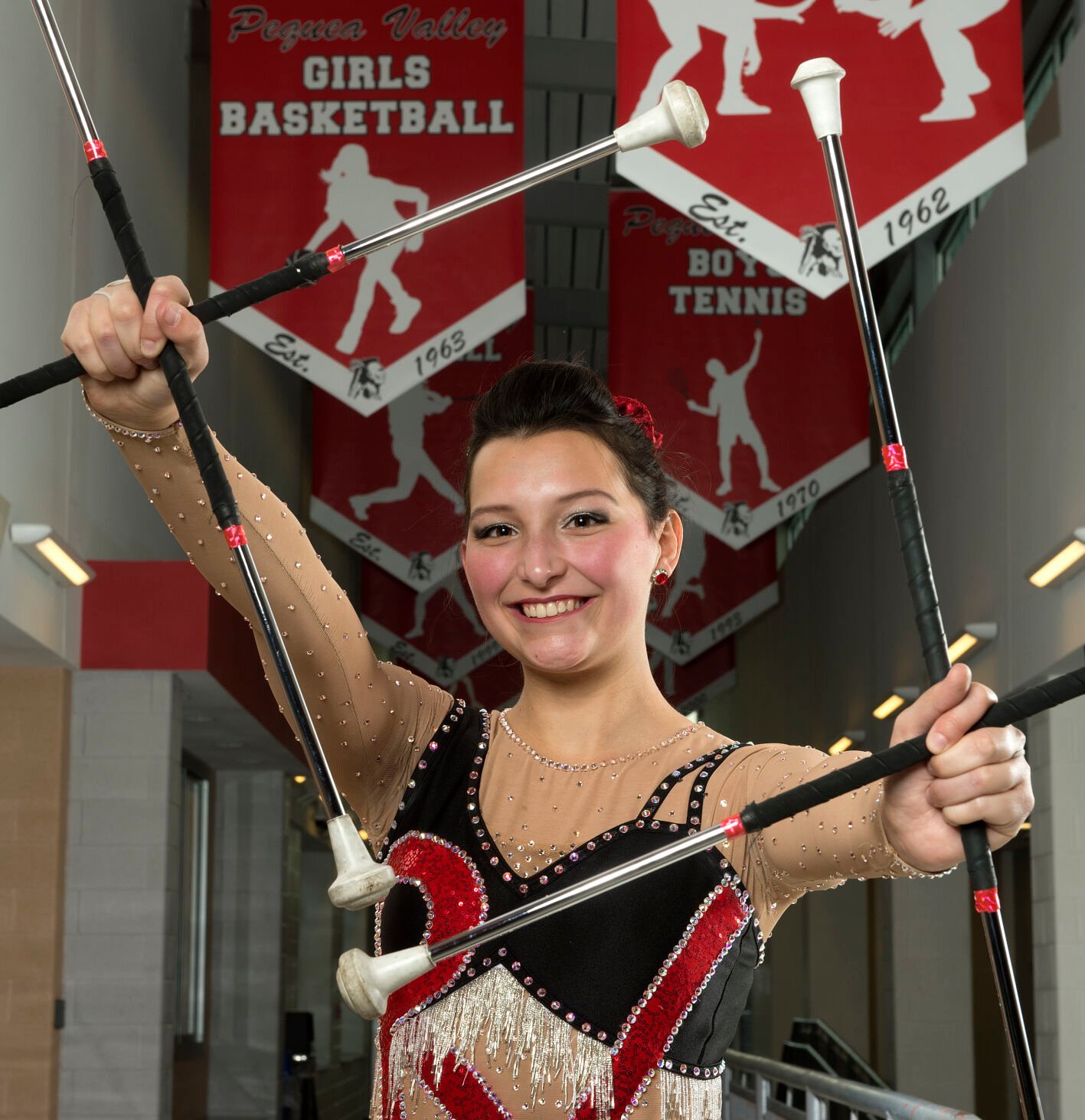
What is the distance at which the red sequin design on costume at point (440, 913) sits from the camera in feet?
5.64

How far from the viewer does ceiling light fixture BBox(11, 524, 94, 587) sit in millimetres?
5891

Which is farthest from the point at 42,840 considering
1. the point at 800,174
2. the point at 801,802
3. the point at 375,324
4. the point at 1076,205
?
the point at 801,802

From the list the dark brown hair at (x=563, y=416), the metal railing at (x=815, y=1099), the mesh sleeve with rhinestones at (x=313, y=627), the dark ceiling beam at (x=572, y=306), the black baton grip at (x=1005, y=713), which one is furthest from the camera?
the dark ceiling beam at (x=572, y=306)

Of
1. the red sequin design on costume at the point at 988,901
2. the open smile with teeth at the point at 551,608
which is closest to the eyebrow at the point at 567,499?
the open smile with teeth at the point at 551,608

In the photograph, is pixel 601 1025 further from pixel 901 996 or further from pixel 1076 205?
pixel 901 996

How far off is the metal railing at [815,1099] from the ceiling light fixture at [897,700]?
118 inches

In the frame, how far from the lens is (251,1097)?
11.2 m

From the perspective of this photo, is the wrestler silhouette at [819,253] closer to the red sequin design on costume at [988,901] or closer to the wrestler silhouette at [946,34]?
the wrestler silhouette at [946,34]

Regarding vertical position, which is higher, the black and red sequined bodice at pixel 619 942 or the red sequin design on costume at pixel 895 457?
the red sequin design on costume at pixel 895 457

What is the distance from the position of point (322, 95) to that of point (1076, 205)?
296 cm

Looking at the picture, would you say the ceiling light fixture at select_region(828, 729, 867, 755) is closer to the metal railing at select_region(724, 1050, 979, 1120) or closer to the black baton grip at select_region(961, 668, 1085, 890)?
the metal railing at select_region(724, 1050, 979, 1120)

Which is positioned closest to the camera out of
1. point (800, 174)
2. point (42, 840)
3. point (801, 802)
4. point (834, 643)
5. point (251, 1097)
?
point (801, 802)

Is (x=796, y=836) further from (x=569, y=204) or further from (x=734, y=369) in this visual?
(x=569, y=204)

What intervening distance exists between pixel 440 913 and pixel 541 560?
1.30 feet
